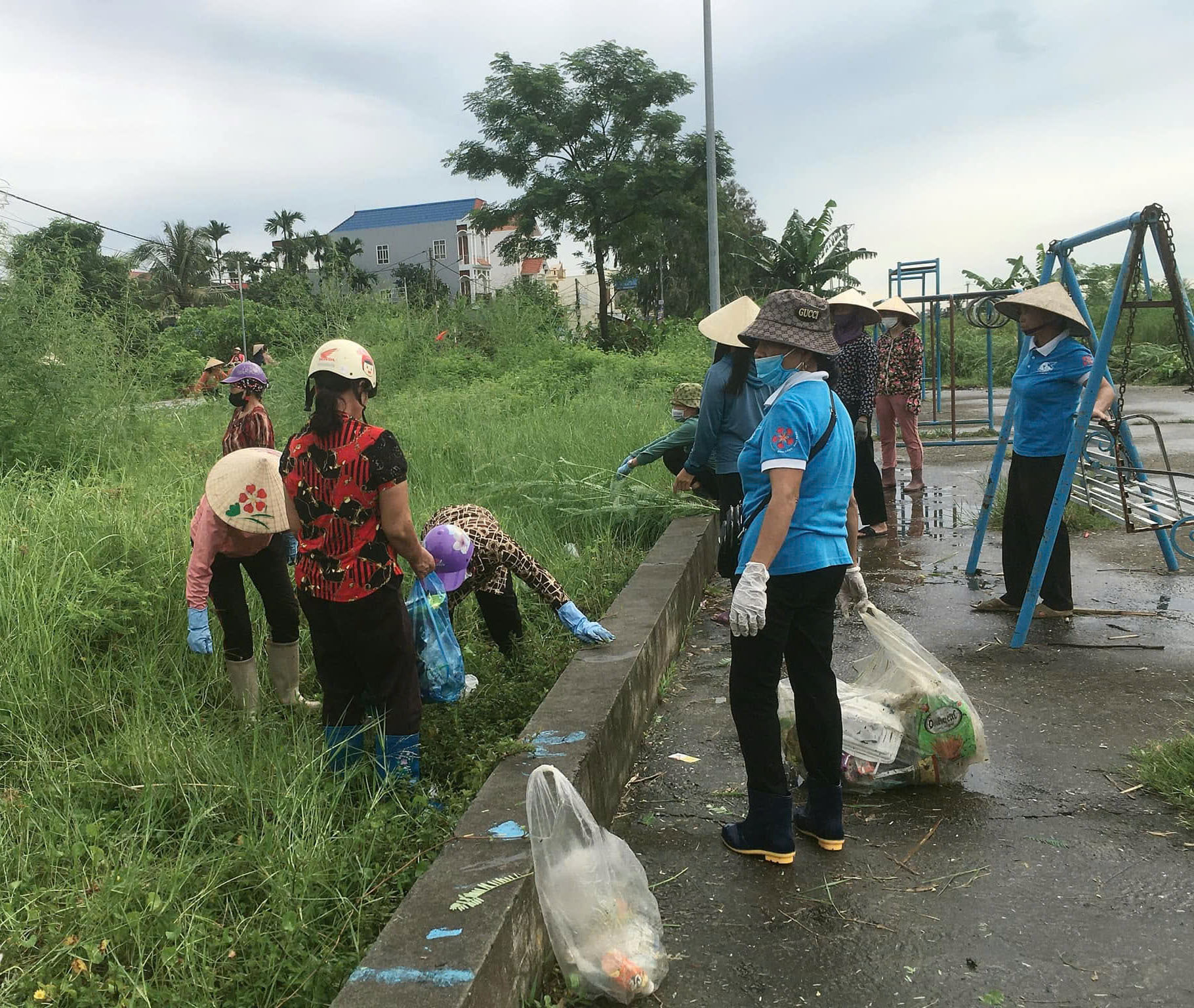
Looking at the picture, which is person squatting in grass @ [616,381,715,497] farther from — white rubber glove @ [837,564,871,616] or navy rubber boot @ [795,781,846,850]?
navy rubber boot @ [795,781,846,850]

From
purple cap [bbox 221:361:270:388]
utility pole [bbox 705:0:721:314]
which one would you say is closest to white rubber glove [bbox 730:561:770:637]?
purple cap [bbox 221:361:270:388]

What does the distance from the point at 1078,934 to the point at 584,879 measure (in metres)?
1.42

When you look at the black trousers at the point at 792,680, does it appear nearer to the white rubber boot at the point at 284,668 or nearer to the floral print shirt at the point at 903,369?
the white rubber boot at the point at 284,668

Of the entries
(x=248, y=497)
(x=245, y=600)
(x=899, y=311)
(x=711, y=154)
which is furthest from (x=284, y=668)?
(x=711, y=154)

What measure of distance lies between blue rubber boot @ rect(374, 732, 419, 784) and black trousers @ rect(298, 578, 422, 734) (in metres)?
0.03

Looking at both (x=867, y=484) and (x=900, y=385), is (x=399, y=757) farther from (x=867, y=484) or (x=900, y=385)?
(x=900, y=385)

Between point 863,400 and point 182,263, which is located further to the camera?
point 182,263

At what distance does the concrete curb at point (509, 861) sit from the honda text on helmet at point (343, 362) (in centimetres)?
136

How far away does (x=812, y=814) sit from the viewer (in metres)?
3.30

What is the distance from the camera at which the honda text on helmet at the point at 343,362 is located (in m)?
3.21

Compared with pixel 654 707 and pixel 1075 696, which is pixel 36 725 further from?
pixel 1075 696

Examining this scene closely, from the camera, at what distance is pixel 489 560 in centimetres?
431

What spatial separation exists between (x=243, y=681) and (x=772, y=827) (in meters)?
2.34

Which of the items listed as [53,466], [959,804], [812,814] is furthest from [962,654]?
[53,466]
